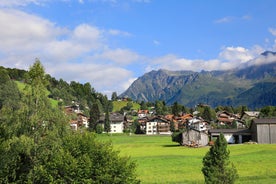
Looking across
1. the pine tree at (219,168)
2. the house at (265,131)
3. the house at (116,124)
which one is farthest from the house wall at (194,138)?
the house at (116,124)

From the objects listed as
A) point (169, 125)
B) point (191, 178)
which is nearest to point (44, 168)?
point (191, 178)

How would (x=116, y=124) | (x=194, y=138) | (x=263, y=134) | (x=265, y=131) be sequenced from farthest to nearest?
(x=116, y=124), (x=194, y=138), (x=263, y=134), (x=265, y=131)

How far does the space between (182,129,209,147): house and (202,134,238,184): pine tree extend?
71640mm

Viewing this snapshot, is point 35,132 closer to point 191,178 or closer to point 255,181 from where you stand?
point 191,178

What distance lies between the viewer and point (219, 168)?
3055cm

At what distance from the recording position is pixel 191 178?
144 ft

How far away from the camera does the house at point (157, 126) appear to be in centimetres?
18725

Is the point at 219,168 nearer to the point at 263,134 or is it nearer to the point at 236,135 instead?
the point at 263,134

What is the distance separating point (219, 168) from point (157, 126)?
157020 millimetres

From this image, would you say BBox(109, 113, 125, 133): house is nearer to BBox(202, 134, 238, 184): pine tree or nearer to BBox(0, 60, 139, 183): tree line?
BBox(0, 60, 139, 183): tree line

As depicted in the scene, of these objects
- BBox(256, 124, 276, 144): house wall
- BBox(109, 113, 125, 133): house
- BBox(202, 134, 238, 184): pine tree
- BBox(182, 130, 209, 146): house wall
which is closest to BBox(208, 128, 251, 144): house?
BBox(182, 130, 209, 146): house wall

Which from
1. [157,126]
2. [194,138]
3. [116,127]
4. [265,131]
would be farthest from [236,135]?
[116,127]

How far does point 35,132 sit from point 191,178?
66.8 feet

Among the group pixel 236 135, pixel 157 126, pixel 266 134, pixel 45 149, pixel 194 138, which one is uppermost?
pixel 157 126
